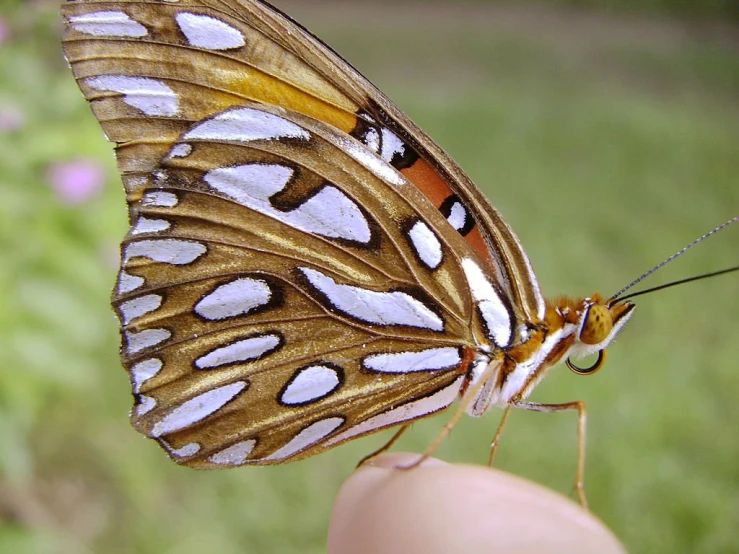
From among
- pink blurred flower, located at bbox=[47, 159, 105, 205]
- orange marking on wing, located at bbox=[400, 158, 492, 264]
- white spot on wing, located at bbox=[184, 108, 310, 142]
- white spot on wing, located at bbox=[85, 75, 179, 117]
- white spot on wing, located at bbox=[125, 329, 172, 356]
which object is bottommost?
white spot on wing, located at bbox=[125, 329, 172, 356]

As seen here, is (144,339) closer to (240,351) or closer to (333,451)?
(240,351)

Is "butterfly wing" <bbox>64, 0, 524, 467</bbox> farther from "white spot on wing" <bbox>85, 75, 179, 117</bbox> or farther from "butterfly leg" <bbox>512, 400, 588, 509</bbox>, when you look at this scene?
"butterfly leg" <bbox>512, 400, 588, 509</bbox>

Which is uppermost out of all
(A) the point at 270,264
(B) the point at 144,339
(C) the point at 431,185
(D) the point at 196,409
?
(C) the point at 431,185

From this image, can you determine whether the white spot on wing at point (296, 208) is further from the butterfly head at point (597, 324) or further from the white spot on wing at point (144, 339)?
the butterfly head at point (597, 324)

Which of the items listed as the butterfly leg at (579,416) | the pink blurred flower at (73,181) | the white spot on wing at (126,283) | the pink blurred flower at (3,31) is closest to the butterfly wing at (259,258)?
the white spot on wing at (126,283)

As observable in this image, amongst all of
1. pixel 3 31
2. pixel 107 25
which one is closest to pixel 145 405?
pixel 107 25

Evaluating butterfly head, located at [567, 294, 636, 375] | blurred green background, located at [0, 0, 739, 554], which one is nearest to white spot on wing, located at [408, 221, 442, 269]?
butterfly head, located at [567, 294, 636, 375]
